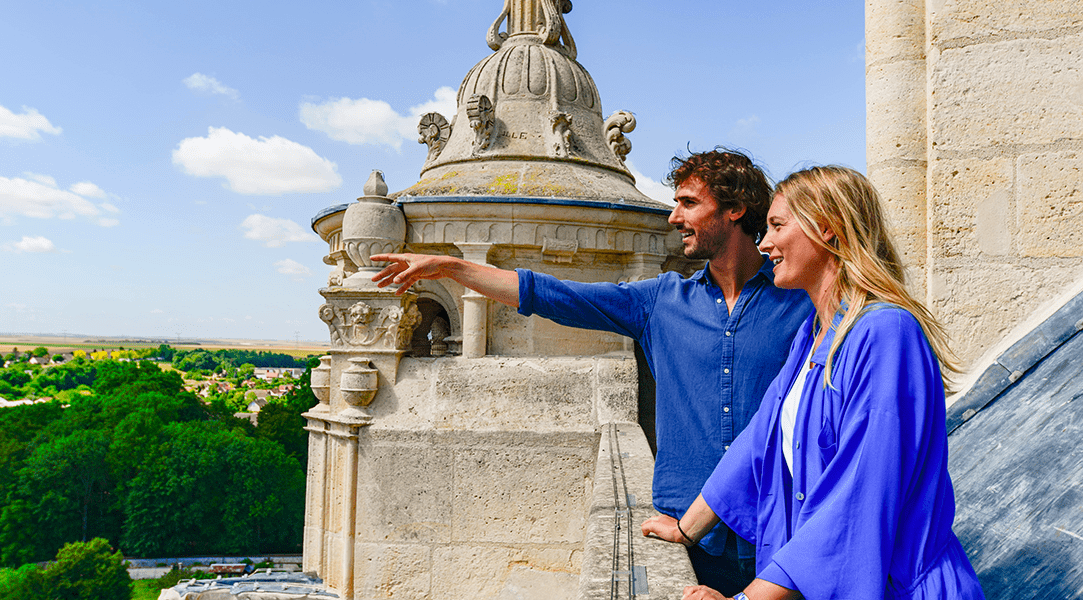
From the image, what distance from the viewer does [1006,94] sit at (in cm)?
223

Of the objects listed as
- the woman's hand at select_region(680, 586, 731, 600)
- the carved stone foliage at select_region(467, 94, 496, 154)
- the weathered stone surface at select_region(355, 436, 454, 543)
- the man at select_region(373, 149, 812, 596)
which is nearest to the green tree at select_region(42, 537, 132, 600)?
the weathered stone surface at select_region(355, 436, 454, 543)

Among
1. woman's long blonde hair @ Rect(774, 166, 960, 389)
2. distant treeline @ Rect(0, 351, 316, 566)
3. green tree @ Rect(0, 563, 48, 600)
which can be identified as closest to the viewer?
woman's long blonde hair @ Rect(774, 166, 960, 389)

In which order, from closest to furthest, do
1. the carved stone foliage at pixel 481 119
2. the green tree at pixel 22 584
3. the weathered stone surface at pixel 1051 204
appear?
the weathered stone surface at pixel 1051 204 → the carved stone foliage at pixel 481 119 → the green tree at pixel 22 584

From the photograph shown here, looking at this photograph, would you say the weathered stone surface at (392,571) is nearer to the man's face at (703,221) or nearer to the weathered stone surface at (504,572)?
the weathered stone surface at (504,572)

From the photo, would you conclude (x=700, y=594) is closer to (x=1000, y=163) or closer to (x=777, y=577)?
(x=777, y=577)

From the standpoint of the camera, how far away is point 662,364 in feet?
6.21

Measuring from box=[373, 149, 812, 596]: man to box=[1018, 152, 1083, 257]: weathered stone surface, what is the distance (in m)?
0.99

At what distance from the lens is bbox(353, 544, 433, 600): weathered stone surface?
12.7 feet

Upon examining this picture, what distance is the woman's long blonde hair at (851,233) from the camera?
3.84 feet

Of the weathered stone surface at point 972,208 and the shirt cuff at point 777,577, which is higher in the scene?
the weathered stone surface at point 972,208

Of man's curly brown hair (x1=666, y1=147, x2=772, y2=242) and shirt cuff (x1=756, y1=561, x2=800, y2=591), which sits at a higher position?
man's curly brown hair (x1=666, y1=147, x2=772, y2=242)

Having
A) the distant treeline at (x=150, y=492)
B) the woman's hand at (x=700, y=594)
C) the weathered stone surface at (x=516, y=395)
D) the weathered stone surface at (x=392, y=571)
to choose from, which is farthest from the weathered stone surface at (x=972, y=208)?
the distant treeline at (x=150, y=492)

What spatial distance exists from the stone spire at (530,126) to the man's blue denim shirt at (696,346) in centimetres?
308

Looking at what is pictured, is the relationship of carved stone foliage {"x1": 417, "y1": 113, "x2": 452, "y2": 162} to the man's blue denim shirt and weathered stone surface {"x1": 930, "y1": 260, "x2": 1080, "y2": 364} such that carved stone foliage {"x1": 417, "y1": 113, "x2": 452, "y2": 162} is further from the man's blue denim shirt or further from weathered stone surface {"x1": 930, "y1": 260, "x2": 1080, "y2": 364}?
weathered stone surface {"x1": 930, "y1": 260, "x2": 1080, "y2": 364}
